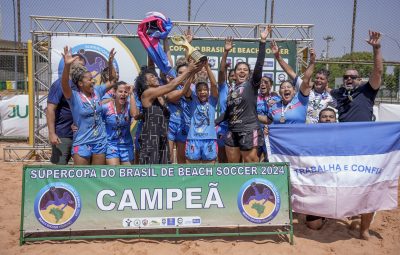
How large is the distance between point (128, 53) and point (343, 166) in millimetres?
5942

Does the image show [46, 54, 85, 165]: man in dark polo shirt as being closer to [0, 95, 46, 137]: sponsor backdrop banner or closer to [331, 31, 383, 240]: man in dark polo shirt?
[331, 31, 383, 240]: man in dark polo shirt

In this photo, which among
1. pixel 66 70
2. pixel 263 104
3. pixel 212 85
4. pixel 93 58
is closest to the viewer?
pixel 66 70

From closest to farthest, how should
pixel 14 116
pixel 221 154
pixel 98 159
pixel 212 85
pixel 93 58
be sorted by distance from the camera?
pixel 98 159
pixel 212 85
pixel 221 154
pixel 93 58
pixel 14 116

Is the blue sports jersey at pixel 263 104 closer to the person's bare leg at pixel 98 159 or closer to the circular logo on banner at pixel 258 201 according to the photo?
the circular logo on banner at pixel 258 201

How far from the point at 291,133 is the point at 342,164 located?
2.26 ft

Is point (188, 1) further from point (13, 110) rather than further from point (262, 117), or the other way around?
point (262, 117)

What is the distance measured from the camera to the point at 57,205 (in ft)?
13.4

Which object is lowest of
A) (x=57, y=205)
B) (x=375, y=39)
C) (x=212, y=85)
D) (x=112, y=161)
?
(x=57, y=205)

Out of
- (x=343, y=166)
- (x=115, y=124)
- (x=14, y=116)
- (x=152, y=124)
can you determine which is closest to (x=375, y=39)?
(x=343, y=166)

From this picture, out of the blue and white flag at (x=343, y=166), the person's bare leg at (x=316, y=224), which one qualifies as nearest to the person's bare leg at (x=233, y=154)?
the blue and white flag at (x=343, y=166)

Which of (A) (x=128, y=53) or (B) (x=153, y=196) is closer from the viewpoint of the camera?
(B) (x=153, y=196)

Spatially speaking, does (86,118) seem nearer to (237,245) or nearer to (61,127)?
(61,127)

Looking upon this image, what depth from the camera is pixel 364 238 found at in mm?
4551

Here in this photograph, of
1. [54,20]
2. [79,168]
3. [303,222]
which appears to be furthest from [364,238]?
[54,20]
